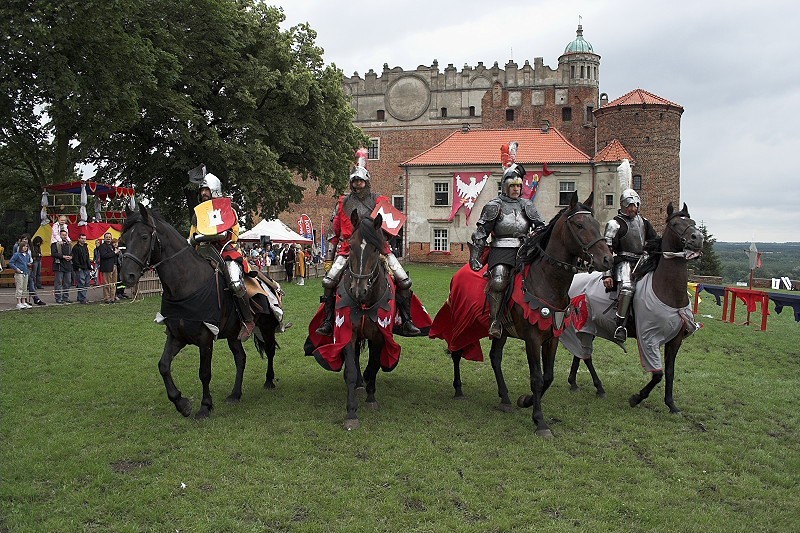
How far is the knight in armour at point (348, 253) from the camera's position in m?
7.98

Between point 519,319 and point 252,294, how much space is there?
340 centimetres

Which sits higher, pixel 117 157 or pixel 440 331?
pixel 117 157

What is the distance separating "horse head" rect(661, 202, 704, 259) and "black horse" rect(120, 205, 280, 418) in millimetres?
5723

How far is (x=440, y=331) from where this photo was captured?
9164 mm

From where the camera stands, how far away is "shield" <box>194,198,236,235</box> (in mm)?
7891

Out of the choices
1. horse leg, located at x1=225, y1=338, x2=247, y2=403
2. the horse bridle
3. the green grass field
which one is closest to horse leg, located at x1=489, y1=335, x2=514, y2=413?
the green grass field

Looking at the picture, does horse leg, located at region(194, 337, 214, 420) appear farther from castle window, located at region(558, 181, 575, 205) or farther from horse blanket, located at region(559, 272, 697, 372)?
castle window, located at region(558, 181, 575, 205)

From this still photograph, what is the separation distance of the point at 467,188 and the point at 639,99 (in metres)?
13.8

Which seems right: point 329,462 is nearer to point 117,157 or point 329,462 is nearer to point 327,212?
point 117,157

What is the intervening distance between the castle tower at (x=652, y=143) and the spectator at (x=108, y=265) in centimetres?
3548

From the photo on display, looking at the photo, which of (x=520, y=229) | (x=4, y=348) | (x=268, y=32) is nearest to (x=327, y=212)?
(x=268, y=32)

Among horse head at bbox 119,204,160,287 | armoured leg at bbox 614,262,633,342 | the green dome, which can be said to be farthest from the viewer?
the green dome

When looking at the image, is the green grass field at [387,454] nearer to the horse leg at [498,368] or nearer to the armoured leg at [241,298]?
the horse leg at [498,368]

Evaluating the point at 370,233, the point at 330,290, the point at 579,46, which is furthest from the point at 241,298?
the point at 579,46
